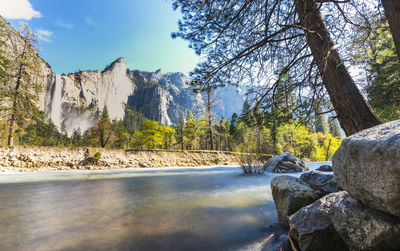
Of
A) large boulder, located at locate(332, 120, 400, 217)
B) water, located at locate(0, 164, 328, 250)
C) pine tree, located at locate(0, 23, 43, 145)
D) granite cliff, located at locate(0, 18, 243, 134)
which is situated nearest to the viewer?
large boulder, located at locate(332, 120, 400, 217)

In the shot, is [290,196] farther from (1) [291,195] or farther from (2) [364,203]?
(2) [364,203]

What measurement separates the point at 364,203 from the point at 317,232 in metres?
0.54

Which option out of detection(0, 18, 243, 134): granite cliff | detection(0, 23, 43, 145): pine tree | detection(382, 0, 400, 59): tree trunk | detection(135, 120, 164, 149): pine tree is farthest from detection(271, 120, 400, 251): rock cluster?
detection(0, 18, 243, 134): granite cliff

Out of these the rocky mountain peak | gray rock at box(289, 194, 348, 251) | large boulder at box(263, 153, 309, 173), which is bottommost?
large boulder at box(263, 153, 309, 173)

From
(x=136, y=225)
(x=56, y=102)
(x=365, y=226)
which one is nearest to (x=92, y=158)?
(x=136, y=225)

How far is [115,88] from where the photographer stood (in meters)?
105

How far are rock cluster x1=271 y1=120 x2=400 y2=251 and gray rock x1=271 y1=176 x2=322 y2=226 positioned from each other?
87 cm

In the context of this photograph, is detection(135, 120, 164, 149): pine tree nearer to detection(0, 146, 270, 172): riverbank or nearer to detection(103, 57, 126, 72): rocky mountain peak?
detection(0, 146, 270, 172): riverbank

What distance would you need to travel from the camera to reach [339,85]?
238cm

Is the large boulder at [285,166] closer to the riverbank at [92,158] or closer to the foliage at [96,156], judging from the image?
the riverbank at [92,158]

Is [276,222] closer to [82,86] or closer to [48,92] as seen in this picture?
[48,92]

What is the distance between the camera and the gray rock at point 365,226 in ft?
3.58

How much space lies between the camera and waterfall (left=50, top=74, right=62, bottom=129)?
74688 millimetres

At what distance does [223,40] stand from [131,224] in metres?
4.00
